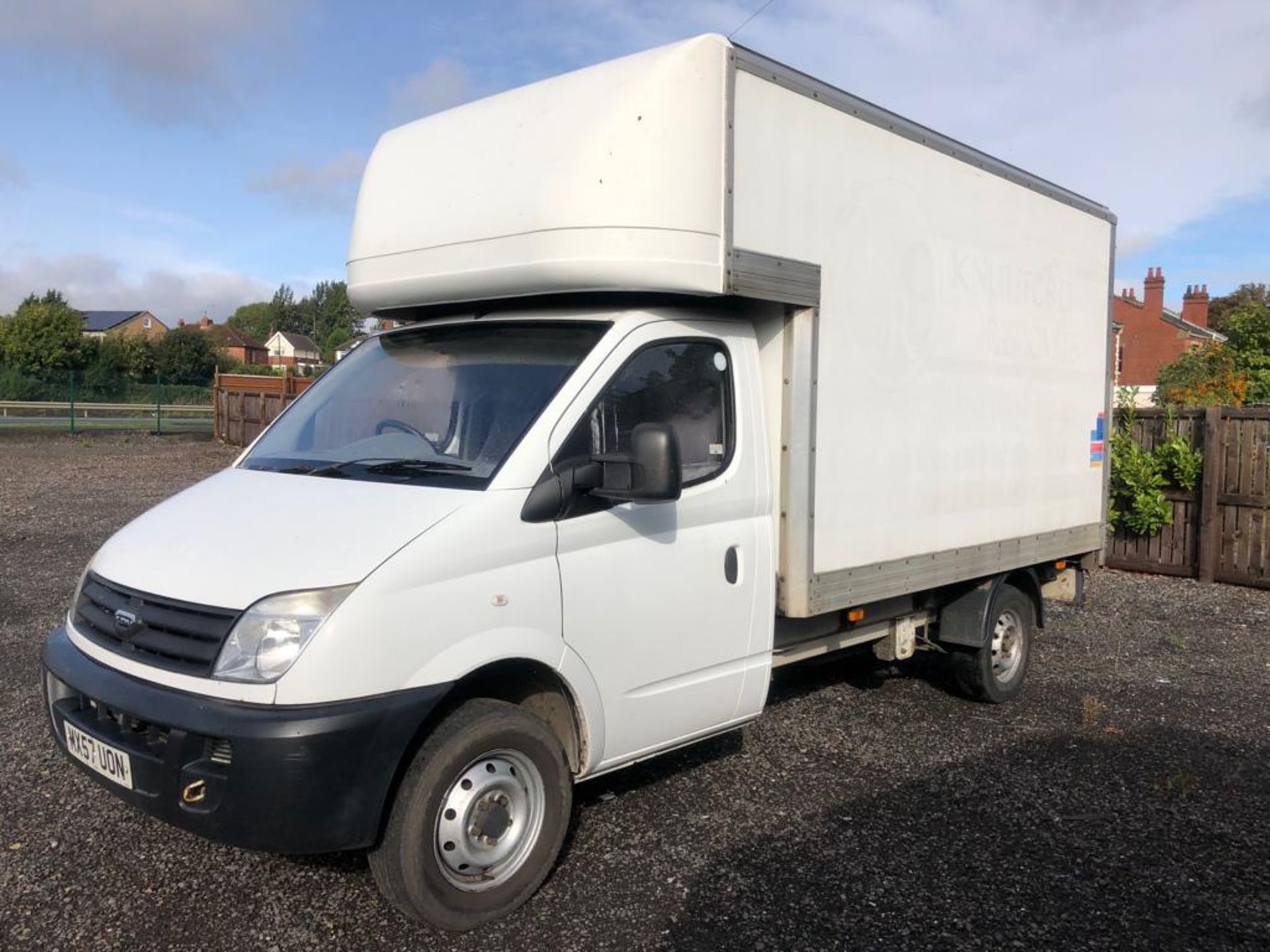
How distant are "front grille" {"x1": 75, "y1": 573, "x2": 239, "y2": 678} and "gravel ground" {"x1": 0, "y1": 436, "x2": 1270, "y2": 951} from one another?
1019mm

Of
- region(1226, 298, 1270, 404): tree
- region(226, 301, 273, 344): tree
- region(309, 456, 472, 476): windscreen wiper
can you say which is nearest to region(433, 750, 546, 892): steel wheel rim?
region(309, 456, 472, 476): windscreen wiper

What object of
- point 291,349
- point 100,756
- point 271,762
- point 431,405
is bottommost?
point 100,756

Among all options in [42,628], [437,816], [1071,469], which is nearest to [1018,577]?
[1071,469]

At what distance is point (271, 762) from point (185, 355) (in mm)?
62364

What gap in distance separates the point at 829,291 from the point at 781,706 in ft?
9.30

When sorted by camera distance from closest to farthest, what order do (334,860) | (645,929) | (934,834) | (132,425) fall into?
(645,929), (334,860), (934,834), (132,425)

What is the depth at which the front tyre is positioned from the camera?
341 centimetres

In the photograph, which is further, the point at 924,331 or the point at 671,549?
the point at 924,331

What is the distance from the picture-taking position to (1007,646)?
670 centimetres

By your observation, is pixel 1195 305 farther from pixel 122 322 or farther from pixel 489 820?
A: pixel 122 322

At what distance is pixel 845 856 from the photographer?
437cm

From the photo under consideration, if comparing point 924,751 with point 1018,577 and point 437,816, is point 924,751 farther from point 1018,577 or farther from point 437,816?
point 437,816

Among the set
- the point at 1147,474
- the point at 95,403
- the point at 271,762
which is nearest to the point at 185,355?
the point at 95,403

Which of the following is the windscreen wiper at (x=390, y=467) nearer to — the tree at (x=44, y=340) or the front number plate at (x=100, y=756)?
Result: the front number plate at (x=100, y=756)
